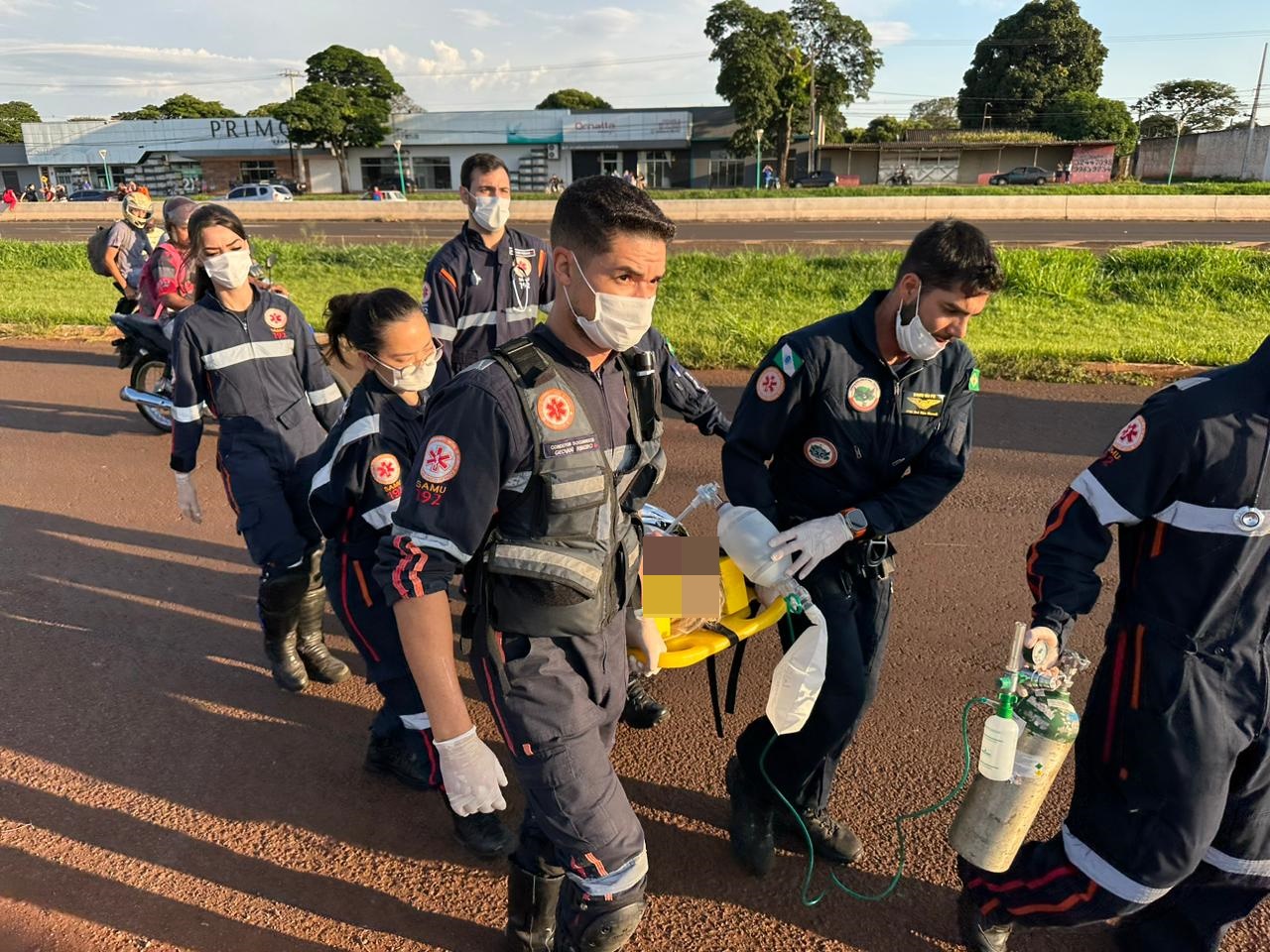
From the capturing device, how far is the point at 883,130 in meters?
55.6

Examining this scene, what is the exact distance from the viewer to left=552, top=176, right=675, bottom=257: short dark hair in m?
1.82

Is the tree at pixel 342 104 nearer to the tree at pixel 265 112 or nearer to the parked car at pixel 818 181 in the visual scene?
the tree at pixel 265 112

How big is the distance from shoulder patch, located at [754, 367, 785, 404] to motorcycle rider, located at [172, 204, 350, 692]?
208cm

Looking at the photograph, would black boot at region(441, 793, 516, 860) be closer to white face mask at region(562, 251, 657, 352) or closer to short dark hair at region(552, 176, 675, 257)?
white face mask at region(562, 251, 657, 352)

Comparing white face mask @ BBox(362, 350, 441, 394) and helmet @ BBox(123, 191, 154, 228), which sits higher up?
helmet @ BBox(123, 191, 154, 228)

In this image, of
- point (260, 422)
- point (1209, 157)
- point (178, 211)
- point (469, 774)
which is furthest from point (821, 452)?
point (1209, 157)

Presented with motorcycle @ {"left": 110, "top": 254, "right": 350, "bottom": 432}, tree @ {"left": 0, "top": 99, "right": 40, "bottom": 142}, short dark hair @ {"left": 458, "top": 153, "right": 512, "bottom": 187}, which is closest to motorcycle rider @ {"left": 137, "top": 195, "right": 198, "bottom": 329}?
motorcycle @ {"left": 110, "top": 254, "right": 350, "bottom": 432}

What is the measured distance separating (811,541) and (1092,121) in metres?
62.1

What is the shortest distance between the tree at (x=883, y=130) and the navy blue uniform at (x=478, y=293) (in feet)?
186

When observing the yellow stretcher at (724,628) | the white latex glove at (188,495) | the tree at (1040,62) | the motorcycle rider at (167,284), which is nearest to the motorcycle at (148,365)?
the motorcycle rider at (167,284)

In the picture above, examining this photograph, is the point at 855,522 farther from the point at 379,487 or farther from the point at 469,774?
the point at 379,487

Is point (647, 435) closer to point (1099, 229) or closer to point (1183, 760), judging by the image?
point (1183, 760)

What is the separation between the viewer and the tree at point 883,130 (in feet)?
181

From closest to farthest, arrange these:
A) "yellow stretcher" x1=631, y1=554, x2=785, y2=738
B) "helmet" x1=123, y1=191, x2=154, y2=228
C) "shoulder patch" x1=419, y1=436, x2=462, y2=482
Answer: "shoulder patch" x1=419, y1=436, x2=462, y2=482 < "yellow stretcher" x1=631, y1=554, x2=785, y2=738 < "helmet" x1=123, y1=191, x2=154, y2=228
